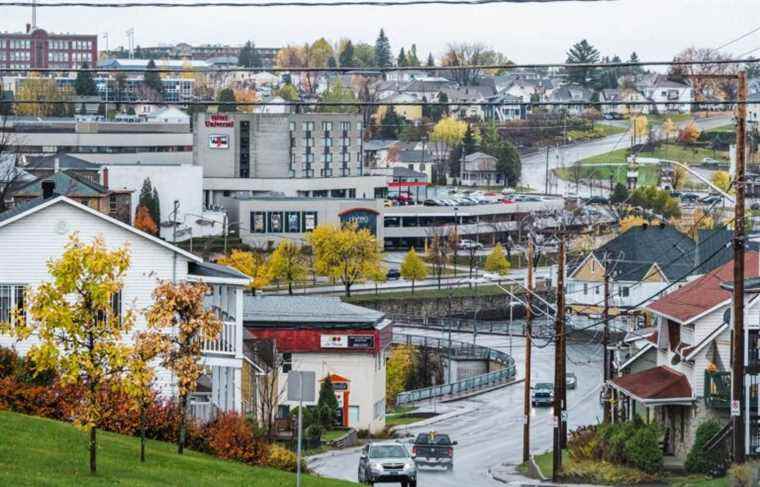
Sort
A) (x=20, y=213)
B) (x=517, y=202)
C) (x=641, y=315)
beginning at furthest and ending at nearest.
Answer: (x=517, y=202) < (x=641, y=315) < (x=20, y=213)

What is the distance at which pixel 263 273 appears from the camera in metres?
132

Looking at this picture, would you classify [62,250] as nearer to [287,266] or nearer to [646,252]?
[646,252]

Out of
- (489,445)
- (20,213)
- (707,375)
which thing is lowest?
Result: (489,445)

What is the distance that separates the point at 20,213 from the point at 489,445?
965 inches

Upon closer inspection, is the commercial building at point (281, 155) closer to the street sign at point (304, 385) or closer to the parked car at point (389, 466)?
the parked car at point (389, 466)

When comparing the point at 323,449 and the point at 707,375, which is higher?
the point at 707,375

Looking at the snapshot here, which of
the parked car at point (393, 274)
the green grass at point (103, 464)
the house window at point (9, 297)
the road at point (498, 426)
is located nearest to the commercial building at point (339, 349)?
the road at point (498, 426)

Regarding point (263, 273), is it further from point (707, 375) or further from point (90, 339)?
point (90, 339)

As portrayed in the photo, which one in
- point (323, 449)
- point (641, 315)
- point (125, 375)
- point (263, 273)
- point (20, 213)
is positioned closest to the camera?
point (125, 375)

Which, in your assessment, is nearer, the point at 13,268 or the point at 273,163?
the point at 13,268

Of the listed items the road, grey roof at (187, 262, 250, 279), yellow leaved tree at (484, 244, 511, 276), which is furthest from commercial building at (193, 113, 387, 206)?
grey roof at (187, 262, 250, 279)

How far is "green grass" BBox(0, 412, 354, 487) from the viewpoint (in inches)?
1185

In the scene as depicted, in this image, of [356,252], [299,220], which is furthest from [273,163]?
[356,252]

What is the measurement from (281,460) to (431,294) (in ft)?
338
